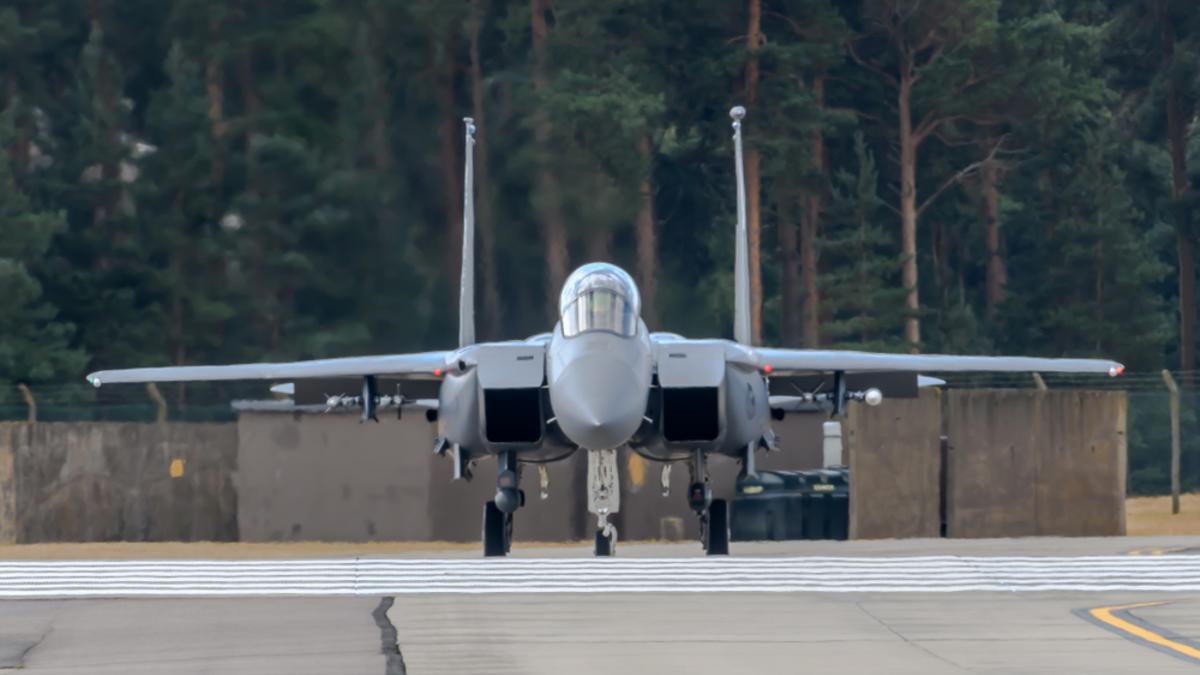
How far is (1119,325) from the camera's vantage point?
173ft

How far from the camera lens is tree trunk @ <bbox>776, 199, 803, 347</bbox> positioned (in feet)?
168

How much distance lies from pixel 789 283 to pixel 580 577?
3748 cm

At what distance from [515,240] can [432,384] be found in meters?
8.94

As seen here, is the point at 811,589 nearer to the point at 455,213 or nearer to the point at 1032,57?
the point at 455,213

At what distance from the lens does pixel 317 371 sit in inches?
856

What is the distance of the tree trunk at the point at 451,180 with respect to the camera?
36906 mm

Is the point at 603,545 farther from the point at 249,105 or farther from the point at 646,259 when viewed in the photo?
the point at 249,105

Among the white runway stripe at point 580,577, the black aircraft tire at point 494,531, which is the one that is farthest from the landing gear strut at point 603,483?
the white runway stripe at point 580,577

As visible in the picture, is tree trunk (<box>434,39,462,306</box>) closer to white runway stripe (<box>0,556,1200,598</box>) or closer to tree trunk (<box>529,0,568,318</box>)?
tree trunk (<box>529,0,568,318</box>)

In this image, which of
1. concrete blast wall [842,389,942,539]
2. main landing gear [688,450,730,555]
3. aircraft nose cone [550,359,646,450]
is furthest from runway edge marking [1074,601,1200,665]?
concrete blast wall [842,389,942,539]

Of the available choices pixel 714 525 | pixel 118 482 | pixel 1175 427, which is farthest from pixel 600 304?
pixel 1175 427

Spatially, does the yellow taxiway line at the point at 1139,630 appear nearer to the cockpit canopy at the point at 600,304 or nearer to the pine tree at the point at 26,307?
the cockpit canopy at the point at 600,304

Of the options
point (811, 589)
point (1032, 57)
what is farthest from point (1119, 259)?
point (811, 589)

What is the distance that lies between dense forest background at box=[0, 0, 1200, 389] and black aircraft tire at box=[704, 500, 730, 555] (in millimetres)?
13018
